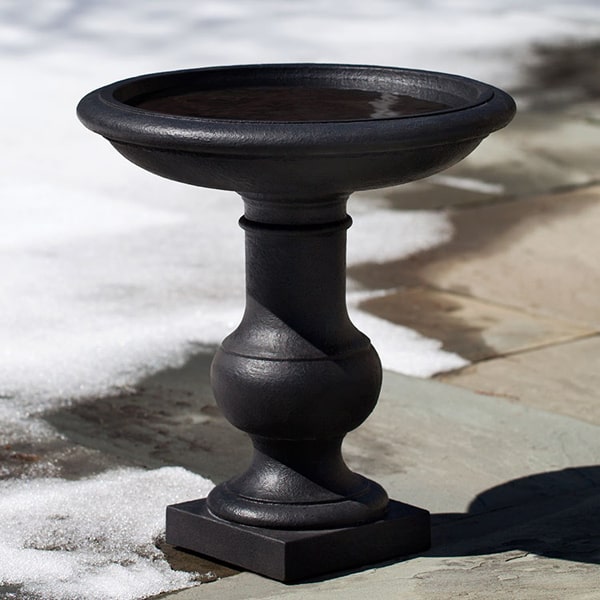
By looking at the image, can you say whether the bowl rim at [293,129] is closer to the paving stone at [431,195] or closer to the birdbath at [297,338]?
the birdbath at [297,338]

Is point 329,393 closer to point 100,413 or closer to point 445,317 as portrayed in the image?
point 100,413

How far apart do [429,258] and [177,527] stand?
3.21 metres

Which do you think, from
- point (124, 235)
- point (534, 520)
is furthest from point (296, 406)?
point (124, 235)

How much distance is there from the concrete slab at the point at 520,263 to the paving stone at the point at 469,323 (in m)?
0.09

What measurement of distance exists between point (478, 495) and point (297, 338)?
90 cm

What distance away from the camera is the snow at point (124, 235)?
3.97m

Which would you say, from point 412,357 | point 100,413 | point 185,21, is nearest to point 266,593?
point 100,413

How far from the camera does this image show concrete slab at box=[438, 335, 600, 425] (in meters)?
5.03

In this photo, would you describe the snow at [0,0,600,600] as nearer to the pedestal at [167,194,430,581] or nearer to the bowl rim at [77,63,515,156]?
the pedestal at [167,194,430,581]

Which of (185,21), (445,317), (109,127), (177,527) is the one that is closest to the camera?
(109,127)

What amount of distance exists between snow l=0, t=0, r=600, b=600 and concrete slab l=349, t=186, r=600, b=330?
18 centimetres

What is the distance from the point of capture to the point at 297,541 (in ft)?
11.7

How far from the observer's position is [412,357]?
5.46 metres

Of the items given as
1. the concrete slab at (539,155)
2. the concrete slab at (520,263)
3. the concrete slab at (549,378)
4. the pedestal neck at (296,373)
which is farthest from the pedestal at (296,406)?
the concrete slab at (539,155)
